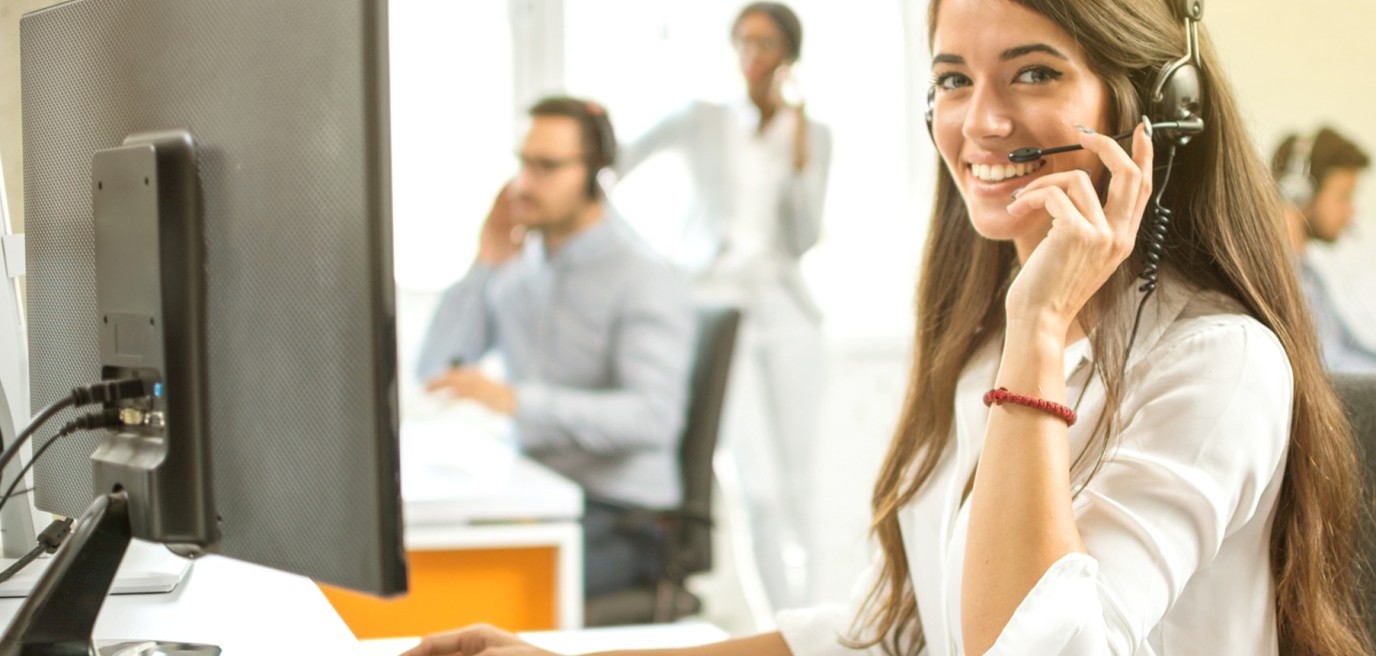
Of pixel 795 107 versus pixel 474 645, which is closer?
pixel 474 645

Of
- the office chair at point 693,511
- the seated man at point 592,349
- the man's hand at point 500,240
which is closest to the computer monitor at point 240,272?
the office chair at point 693,511

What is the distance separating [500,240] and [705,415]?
0.86m

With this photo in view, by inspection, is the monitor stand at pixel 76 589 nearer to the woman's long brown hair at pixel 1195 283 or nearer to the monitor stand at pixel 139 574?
the monitor stand at pixel 139 574

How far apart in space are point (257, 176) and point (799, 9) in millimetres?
3463

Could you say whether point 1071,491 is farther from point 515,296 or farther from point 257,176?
point 515,296

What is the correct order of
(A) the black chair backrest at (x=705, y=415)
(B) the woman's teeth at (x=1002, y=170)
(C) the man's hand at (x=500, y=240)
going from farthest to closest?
1. (C) the man's hand at (x=500, y=240)
2. (A) the black chair backrest at (x=705, y=415)
3. (B) the woman's teeth at (x=1002, y=170)

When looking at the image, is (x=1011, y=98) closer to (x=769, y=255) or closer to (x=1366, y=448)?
(x=1366, y=448)

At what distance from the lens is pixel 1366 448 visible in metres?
1.08

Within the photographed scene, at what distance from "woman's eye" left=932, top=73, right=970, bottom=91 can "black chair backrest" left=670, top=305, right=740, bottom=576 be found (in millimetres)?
1478

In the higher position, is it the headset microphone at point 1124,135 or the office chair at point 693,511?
the headset microphone at point 1124,135

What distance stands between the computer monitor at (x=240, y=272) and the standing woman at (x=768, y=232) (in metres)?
2.80

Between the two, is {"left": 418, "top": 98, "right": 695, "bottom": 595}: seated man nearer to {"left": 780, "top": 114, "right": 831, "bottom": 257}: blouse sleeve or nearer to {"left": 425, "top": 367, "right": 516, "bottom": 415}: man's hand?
{"left": 425, "top": 367, "right": 516, "bottom": 415}: man's hand

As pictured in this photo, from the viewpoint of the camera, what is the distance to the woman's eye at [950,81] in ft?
3.93

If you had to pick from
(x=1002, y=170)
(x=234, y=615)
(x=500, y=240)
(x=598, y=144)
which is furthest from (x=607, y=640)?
(x=500, y=240)
